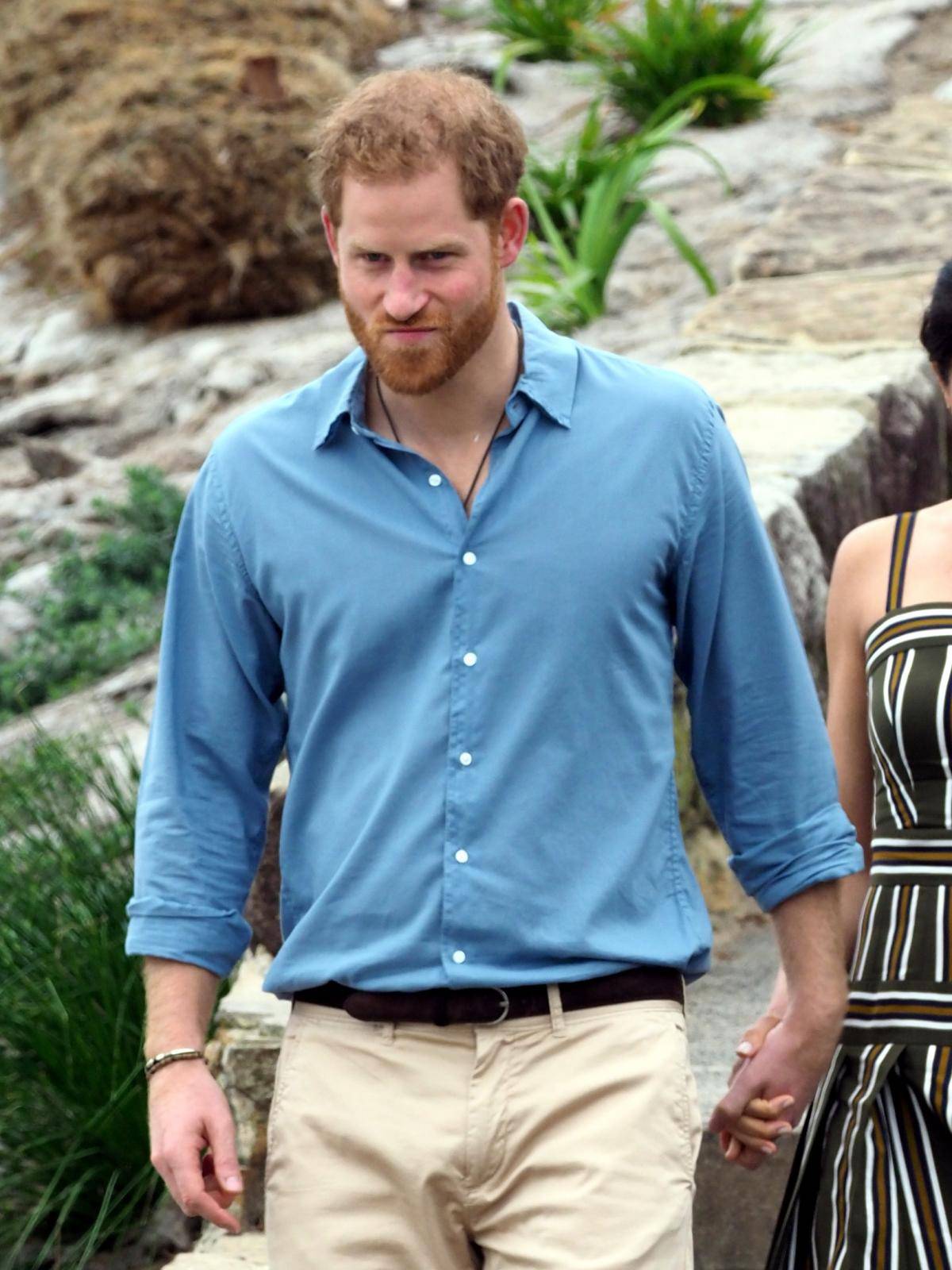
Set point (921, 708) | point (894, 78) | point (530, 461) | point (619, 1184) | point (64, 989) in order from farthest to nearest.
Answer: point (894, 78)
point (64, 989)
point (921, 708)
point (530, 461)
point (619, 1184)

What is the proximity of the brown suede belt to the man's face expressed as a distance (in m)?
0.68

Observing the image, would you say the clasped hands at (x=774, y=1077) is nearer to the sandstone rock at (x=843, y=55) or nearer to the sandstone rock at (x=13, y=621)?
the sandstone rock at (x=13, y=621)

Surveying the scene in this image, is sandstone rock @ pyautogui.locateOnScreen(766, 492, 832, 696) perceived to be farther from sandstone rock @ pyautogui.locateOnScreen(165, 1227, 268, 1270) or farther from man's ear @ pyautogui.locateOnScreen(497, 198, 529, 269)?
man's ear @ pyautogui.locateOnScreen(497, 198, 529, 269)

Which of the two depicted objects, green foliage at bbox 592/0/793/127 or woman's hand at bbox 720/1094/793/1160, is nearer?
woman's hand at bbox 720/1094/793/1160

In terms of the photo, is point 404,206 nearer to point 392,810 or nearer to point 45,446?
point 392,810

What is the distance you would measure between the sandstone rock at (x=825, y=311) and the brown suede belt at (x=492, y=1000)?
356 cm

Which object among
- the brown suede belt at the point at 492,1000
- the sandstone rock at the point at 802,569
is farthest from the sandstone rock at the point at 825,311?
the brown suede belt at the point at 492,1000

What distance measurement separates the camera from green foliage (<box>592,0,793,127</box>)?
8.40 meters

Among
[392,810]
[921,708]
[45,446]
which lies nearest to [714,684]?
[921,708]

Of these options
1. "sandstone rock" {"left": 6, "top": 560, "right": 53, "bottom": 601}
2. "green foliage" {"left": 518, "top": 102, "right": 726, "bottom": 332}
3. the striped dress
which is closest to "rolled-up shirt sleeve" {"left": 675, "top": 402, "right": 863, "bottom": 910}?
the striped dress

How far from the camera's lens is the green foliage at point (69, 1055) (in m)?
3.56

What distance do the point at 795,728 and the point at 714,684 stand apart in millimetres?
112

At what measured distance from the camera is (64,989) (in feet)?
11.9

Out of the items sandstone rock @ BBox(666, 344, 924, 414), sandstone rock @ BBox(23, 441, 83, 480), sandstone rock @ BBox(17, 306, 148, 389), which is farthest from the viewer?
sandstone rock @ BBox(17, 306, 148, 389)
